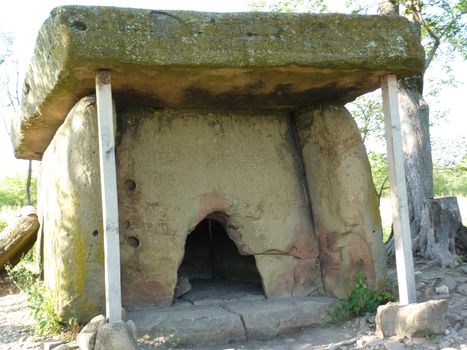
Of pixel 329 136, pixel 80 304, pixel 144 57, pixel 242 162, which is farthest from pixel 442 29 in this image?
pixel 80 304

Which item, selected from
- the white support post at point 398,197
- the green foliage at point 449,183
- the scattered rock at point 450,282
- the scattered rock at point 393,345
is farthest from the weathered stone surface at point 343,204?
the green foliage at point 449,183

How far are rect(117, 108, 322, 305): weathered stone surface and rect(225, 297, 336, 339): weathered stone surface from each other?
40cm

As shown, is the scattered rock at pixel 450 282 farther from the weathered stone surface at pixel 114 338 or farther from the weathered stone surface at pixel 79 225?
the weathered stone surface at pixel 79 225

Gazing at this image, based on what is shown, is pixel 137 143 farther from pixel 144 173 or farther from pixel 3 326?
pixel 3 326

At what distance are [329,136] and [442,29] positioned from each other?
4.84 meters

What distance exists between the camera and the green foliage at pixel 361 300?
504 cm

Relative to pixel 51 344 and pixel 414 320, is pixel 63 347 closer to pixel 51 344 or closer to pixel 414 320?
pixel 51 344

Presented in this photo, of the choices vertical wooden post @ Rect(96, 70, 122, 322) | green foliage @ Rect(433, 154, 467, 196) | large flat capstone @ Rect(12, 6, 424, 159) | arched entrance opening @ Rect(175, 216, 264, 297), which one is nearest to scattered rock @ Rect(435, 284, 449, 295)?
arched entrance opening @ Rect(175, 216, 264, 297)

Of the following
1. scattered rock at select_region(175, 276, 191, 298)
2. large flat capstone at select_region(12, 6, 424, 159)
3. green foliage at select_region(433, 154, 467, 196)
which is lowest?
scattered rock at select_region(175, 276, 191, 298)

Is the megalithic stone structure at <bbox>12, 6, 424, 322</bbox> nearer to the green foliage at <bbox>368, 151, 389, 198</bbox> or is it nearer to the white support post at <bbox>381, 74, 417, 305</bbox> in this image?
the white support post at <bbox>381, 74, 417, 305</bbox>

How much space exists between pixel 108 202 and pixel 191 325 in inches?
55.5

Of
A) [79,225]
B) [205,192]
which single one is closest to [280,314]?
[205,192]

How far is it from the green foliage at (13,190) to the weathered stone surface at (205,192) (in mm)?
26587

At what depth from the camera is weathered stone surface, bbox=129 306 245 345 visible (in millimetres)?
4508
